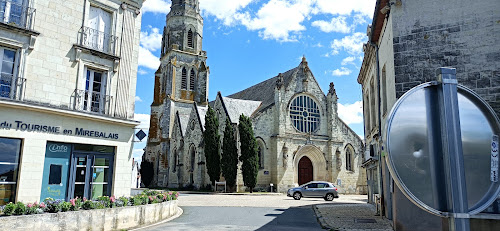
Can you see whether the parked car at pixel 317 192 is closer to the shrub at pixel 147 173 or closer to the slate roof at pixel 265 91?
the slate roof at pixel 265 91

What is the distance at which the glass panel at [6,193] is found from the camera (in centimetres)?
1063

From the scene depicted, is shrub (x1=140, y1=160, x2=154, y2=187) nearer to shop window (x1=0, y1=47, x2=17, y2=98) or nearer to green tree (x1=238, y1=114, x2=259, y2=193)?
green tree (x1=238, y1=114, x2=259, y2=193)

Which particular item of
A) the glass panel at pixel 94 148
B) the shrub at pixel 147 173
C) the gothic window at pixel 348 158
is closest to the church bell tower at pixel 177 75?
the shrub at pixel 147 173

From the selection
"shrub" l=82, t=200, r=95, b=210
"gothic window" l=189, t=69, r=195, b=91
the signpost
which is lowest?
"shrub" l=82, t=200, r=95, b=210

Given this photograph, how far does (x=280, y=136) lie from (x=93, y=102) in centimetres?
2155

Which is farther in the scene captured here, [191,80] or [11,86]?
[191,80]

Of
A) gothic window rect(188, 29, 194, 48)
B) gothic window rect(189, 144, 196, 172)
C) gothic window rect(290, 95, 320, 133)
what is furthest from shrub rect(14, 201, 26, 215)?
gothic window rect(188, 29, 194, 48)

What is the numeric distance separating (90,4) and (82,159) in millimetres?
5754

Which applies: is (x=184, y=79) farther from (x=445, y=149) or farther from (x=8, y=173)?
(x=445, y=149)

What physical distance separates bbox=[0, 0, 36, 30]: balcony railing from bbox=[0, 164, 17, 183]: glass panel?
4387mm

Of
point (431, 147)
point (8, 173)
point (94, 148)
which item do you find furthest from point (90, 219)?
point (431, 147)

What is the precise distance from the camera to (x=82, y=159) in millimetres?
12469

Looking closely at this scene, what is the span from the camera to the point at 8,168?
1072cm

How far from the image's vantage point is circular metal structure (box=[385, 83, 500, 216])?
76.6 inches
